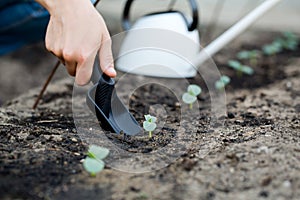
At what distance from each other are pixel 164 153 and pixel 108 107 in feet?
0.68

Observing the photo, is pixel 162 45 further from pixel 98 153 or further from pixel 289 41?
pixel 289 41

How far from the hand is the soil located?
0.19m

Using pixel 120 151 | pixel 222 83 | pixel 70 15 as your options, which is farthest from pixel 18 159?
pixel 222 83

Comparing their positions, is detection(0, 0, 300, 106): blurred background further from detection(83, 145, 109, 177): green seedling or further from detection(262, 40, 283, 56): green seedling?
detection(83, 145, 109, 177): green seedling

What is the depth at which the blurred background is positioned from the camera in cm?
198

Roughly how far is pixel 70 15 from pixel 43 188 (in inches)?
14.9

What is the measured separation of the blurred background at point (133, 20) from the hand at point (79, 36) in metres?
0.90

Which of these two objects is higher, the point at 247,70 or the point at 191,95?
the point at 191,95

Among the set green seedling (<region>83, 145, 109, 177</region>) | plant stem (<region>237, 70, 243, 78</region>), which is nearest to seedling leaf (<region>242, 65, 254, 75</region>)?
plant stem (<region>237, 70, 243, 78</region>)

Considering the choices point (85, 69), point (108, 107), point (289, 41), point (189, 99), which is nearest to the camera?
point (85, 69)

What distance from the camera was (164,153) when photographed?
927 mm

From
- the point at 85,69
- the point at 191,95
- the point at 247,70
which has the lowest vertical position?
the point at 247,70

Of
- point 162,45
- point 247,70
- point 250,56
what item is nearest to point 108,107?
point 162,45

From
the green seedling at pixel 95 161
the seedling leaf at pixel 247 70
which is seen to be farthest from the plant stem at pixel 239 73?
the green seedling at pixel 95 161
